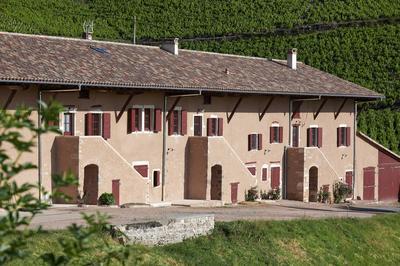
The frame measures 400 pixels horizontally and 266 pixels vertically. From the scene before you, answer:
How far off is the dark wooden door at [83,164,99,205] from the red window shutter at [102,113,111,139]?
1.76 metres

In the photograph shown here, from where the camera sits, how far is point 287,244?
26.7 m

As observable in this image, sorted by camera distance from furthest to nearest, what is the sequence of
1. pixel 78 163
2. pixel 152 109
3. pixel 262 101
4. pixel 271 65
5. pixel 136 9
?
pixel 136 9 < pixel 271 65 < pixel 262 101 < pixel 152 109 < pixel 78 163

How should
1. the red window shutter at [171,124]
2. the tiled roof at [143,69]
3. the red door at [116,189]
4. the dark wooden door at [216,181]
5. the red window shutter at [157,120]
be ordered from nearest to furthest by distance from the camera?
the tiled roof at [143,69]
the red door at [116,189]
the red window shutter at [157,120]
the red window shutter at [171,124]
the dark wooden door at [216,181]

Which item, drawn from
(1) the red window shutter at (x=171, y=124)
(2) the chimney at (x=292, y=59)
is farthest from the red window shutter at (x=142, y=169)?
(2) the chimney at (x=292, y=59)

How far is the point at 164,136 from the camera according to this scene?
34.9 meters

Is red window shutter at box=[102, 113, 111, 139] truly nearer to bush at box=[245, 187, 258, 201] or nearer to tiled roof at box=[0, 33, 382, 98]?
tiled roof at box=[0, 33, 382, 98]

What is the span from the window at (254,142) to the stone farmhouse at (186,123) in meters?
0.04

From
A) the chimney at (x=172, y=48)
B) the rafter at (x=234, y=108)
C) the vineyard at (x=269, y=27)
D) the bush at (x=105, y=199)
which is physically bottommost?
the bush at (x=105, y=199)

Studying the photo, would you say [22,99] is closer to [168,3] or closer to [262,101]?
[262,101]

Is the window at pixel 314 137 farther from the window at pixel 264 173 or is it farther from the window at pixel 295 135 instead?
the window at pixel 264 173

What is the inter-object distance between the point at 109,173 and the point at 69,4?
170 ft

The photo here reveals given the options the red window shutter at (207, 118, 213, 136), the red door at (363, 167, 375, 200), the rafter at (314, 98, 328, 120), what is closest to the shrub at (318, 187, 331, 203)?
the rafter at (314, 98, 328, 120)

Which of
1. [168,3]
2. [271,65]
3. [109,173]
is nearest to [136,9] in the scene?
[168,3]

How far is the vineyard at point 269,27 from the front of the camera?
202 feet
